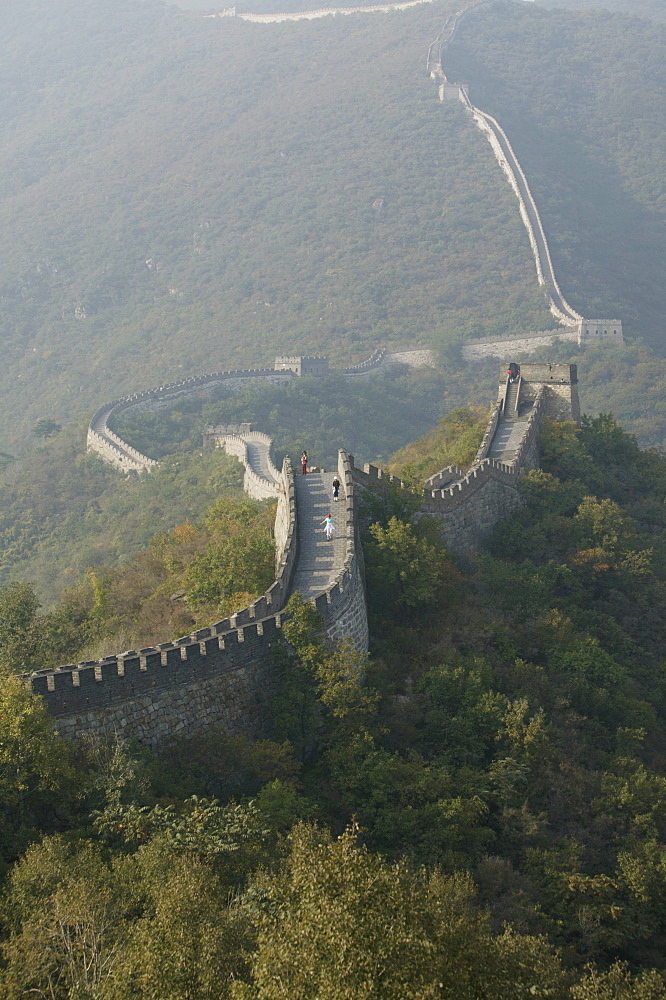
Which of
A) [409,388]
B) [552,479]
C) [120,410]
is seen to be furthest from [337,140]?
[552,479]

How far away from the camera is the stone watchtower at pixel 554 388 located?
159ft

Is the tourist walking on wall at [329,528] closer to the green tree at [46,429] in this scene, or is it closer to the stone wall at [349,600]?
the stone wall at [349,600]

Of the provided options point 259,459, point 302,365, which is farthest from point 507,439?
point 302,365

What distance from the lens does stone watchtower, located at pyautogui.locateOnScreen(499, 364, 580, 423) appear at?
4847 centimetres

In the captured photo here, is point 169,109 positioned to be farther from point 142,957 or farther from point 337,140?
point 142,957

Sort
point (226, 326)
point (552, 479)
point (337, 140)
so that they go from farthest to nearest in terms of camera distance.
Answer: point (337, 140), point (226, 326), point (552, 479)

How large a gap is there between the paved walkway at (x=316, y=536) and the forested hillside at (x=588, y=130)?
76.0m

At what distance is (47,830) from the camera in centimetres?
1883

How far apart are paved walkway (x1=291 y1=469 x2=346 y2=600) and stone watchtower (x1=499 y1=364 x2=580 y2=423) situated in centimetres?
1935

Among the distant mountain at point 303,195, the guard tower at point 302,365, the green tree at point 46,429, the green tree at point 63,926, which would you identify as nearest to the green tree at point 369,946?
the green tree at point 63,926

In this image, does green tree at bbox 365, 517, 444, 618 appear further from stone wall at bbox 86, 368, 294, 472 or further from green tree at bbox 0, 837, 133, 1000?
stone wall at bbox 86, 368, 294, 472

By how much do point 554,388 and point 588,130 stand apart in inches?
4559

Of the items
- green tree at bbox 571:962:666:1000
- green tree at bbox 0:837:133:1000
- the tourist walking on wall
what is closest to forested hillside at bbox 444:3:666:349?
the tourist walking on wall

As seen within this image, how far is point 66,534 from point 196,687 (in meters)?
40.1
